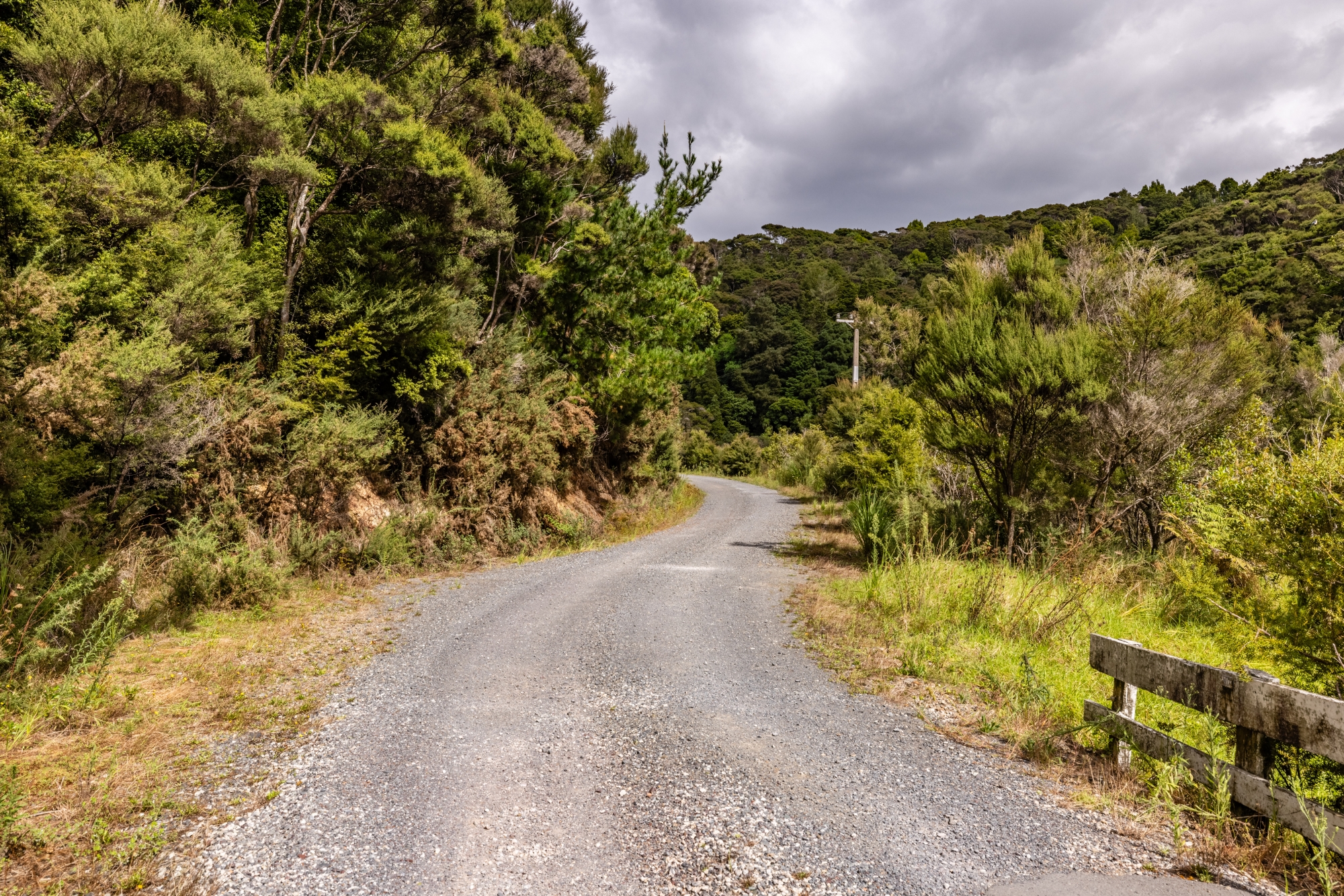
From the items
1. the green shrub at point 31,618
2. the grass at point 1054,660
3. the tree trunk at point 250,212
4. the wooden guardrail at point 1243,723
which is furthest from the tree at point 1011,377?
the tree trunk at point 250,212

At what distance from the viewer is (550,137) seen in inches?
569

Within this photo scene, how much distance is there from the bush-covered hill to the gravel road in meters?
13.1

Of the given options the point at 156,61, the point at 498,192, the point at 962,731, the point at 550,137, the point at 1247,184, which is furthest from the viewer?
the point at 1247,184

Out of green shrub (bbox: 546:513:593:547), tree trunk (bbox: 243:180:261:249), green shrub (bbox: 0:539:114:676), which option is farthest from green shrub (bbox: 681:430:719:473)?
green shrub (bbox: 0:539:114:676)

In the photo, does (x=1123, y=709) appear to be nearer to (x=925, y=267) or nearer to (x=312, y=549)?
(x=312, y=549)

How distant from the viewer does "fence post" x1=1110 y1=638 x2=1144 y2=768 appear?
3.94 m

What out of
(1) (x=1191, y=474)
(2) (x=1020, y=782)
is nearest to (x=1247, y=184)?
(1) (x=1191, y=474)

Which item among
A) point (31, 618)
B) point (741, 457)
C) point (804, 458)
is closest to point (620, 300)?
point (31, 618)

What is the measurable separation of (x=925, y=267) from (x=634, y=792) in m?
74.3

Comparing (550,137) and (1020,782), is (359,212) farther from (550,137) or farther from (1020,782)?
(1020,782)

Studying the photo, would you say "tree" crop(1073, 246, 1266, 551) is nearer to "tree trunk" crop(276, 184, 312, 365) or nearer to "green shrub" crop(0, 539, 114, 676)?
"green shrub" crop(0, 539, 114, 676)

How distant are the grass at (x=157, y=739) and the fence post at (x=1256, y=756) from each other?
16.2 ft

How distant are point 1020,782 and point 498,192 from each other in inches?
479

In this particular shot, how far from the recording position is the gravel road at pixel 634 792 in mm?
2969
